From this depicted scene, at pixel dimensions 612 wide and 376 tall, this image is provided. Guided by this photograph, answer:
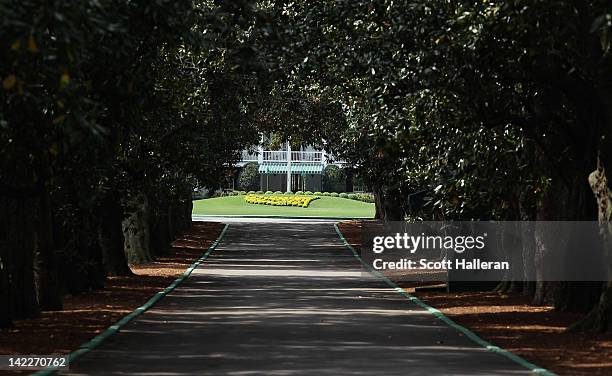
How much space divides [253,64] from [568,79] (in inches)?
260

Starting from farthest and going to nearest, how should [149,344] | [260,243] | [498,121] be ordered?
[260,243] → [498,121] → [149,344]

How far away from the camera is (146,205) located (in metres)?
41.2

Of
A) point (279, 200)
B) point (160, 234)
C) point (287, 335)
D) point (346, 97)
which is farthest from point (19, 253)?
point (279, 200)

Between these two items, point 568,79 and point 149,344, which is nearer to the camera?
point 149,344

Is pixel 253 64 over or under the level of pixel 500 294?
over

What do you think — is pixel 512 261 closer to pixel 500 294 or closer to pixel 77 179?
pixel 500 294

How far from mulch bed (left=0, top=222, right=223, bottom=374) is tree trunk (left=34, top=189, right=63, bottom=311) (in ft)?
1.00

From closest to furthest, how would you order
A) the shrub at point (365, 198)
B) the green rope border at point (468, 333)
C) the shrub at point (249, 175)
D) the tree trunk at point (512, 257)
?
the green rope border at point (468, 333) → the tree trunk at point (512, 257) → the shrub at point (365, 198) → the shrub at point (249, 175)

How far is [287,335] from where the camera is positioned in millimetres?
18812

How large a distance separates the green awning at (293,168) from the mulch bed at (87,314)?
223 ft

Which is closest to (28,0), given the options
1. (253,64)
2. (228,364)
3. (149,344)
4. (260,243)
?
(253,64)

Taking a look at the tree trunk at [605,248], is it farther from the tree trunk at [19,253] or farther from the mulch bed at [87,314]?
the tree trunk at [19,253]

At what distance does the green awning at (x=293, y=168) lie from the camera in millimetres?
111438

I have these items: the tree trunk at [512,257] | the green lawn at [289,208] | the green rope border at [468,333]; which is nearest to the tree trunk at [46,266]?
the green rope border at [468,333]
